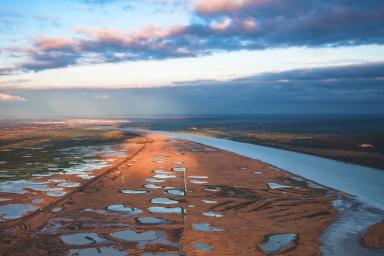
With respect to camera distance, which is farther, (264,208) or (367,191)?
(367,191)

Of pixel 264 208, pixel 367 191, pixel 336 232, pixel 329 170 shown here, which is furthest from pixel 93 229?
pixel 329 170

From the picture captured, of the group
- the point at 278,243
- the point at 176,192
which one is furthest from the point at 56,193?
the point at 278,243

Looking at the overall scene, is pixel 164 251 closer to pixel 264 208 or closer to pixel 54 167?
pixel 264 208

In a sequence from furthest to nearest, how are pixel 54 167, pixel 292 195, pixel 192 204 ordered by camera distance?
1. pixel 54 167
2. pixel 292 195
3. pixel 192 204

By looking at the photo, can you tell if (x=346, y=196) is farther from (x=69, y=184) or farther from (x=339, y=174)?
(x=69, y=184)

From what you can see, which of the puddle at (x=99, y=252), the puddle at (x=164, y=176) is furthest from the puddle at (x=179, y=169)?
the puddle at (x=99, y=252)

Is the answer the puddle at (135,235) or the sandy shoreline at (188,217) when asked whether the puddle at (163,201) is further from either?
the puddle at (135,235)
